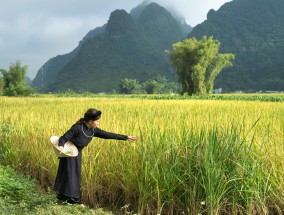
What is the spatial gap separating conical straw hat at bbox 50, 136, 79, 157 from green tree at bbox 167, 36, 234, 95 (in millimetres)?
36812

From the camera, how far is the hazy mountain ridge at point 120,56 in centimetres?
13238

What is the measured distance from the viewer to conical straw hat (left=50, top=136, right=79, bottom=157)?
4184mm

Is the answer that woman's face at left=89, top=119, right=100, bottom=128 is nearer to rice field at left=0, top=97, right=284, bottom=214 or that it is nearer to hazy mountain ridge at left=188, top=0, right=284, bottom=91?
rice field at left=0, top=97, right=284, bottom=214

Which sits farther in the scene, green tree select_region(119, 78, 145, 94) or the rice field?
green tree select_region(119, 78, 145, 94)

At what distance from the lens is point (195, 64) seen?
42.8 m

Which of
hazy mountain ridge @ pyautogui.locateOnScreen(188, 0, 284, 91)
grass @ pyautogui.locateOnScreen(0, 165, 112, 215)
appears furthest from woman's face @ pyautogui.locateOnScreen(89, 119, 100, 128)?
hazy mountain ridge @ pyautogui.locateOnScreen(188, 0, 284, 91)

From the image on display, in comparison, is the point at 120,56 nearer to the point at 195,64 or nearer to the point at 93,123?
the point at 195,64

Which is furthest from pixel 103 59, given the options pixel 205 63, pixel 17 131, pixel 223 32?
pixel 17 131

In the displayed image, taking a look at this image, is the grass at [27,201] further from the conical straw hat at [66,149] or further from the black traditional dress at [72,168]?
the conical straw hat at [66,149]

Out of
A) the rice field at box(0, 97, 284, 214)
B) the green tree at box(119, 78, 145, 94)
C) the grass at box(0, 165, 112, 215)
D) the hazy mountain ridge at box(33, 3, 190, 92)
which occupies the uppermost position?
the hazy mountain ridge at box(33, 3, 190, 92)

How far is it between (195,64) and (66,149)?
3963cm

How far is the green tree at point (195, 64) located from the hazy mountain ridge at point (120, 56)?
76.1 metres

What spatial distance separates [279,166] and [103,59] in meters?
151

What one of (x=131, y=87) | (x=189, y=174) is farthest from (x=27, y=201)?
(x=131, y=87)
